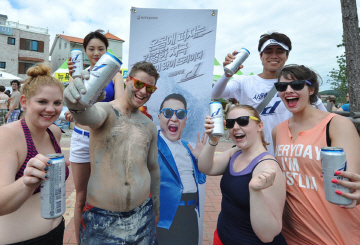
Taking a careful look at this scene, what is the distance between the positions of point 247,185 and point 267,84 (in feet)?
4.22

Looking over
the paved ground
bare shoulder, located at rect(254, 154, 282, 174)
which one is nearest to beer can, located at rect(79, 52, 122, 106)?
bare shoulder, located at rect(254, 154, 282, 174)

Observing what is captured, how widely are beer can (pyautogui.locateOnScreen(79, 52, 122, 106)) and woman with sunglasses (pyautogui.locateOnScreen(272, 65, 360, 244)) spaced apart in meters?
1.27

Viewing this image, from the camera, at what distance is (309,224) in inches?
59.2

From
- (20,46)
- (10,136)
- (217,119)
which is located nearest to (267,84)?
(217,119)

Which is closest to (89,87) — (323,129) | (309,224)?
(323,129)

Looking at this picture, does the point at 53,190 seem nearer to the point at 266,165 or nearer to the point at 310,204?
the point at 266,165

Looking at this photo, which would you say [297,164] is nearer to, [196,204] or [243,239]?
[243,239]

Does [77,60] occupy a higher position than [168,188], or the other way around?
[77,60]

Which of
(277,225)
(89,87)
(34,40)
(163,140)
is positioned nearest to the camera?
(89,87)

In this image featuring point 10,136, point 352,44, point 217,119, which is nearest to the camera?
point 10,136

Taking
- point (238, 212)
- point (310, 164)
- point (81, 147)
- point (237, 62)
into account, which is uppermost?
point (237, 62)

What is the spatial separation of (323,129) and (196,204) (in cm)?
161

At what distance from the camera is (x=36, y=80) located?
1492mm

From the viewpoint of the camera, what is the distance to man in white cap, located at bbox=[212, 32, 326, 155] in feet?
7.37
